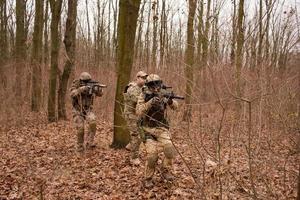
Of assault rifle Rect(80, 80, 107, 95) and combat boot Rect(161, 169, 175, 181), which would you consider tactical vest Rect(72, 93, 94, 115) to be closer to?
assault rifle Rect(80, 80, 107, 95)

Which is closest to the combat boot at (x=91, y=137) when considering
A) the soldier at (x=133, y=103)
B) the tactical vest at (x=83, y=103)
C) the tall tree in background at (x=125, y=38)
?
the tactical vest at (x=83, y=103)

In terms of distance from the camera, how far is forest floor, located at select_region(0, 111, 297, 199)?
18.8 ft

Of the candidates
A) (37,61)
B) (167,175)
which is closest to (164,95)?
(167,175)

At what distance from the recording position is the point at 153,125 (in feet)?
20.5

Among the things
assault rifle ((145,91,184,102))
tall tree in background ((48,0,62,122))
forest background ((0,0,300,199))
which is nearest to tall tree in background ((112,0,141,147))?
forest background ((0,0,300,199))

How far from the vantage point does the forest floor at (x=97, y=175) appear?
574 centimetres

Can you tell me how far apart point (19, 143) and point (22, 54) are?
7008 mm

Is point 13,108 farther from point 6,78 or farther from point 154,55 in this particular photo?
point 154,55

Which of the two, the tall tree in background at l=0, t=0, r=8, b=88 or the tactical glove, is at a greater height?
the tall tree in background at l=0, t=0, r=8, b=88

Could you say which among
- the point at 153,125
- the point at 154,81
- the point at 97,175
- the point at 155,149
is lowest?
the point at 97,175

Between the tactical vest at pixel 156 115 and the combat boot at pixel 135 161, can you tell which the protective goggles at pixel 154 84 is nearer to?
the tactical vest at pixel 156 115

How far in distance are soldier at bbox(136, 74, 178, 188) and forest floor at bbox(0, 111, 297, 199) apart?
0.35 m

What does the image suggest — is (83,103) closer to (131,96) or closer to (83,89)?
(83,89)

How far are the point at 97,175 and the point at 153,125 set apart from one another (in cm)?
147
